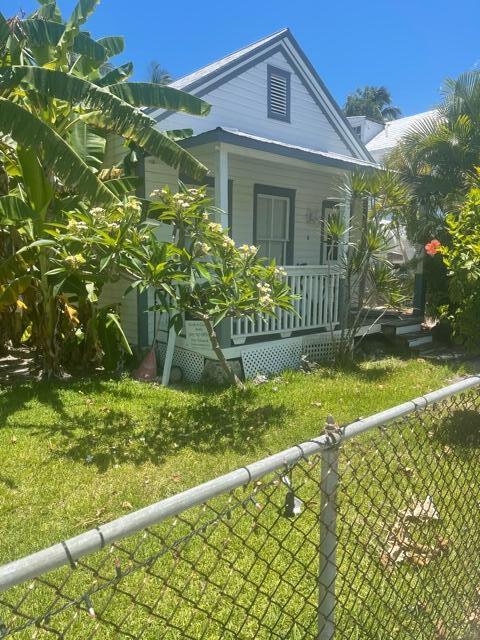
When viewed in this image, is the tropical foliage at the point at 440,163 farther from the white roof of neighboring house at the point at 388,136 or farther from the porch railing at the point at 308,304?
the white roof of neighboring house at the point at 388,136

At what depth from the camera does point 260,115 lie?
37.0 feet

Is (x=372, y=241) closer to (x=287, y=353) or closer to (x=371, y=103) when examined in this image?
(x=287, y=353)

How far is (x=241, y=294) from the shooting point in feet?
19.2

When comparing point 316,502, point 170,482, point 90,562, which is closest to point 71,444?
point 170,482

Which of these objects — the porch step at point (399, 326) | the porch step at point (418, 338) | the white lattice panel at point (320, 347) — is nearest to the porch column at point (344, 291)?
the white lattice panel at point (320, 347)

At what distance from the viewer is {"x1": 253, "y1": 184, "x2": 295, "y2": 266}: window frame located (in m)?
10.6

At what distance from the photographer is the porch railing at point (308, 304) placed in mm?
8430

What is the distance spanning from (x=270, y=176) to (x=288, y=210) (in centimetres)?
96

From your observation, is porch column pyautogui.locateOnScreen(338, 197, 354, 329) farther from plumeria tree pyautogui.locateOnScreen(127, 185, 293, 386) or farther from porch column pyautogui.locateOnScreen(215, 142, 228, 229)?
plumeria tree pyautogui.locateOnScreen(127, 185, 293, 386)

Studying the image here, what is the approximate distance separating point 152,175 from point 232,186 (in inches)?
73.5

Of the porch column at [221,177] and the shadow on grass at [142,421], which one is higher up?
the porch column at [221,177]

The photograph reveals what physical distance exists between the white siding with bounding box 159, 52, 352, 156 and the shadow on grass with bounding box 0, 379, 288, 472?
5492 millimetres

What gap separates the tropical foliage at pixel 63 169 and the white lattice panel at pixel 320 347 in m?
3.30

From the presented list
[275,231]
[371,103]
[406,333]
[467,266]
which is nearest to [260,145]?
[275,231]
